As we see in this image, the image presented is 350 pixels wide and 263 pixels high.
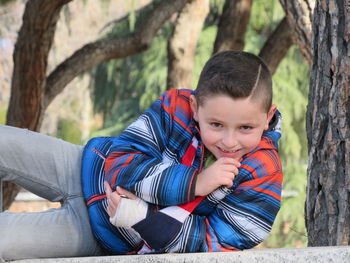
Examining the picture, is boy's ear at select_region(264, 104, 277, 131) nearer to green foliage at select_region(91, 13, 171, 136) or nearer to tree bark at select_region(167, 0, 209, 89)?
tree bark at select_region(167, 0, 209, 89)

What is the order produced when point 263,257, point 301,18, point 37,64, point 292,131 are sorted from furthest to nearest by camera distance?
point 292,131, point 37,64, point 301,18, point 263,257

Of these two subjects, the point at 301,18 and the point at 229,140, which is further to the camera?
the point at 301,18

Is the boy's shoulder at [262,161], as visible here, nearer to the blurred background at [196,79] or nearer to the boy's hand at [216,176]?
the boy's hand at [216,176]

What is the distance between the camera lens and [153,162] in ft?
6.68

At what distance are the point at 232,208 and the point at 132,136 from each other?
0.39 metres

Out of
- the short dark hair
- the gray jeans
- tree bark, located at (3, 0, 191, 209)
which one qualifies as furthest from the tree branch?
the short dark hair

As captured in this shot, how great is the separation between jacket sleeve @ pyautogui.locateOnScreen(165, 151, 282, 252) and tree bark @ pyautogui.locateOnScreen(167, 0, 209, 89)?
14.8 ft

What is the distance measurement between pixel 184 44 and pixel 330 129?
411 cm

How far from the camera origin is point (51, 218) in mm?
2162

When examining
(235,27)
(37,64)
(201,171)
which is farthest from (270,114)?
(235,27)

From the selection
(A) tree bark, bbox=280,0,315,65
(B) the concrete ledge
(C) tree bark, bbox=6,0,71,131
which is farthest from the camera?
(C) tree bark, bbox=6,0,71,131

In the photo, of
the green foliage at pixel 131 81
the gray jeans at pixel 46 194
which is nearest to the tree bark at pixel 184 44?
the green foliage at pixel 131 81

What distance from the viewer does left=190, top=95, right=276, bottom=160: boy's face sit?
1956 millimetres

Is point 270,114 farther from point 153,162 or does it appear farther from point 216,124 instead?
point 153,162
